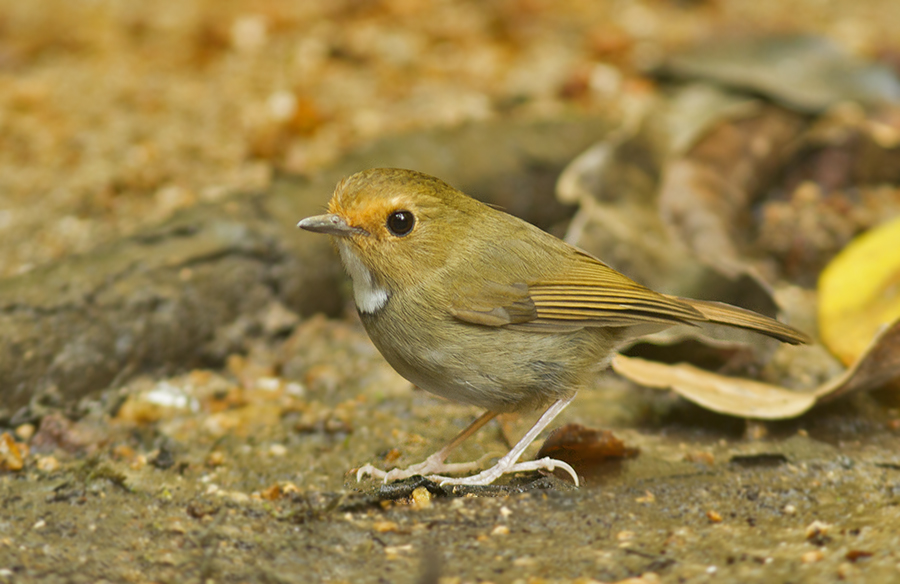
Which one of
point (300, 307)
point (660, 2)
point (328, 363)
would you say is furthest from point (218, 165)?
point (660, 2)

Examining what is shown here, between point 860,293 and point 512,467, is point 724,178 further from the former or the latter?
point 512,467

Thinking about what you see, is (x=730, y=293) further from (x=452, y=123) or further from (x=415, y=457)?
(x=452, y=123)

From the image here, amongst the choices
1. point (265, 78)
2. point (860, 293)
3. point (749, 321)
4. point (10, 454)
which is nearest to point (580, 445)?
point (749, 321)

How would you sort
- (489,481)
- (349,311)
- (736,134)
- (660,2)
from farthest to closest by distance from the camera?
(660,2) → (736,134) → (349,311) → (489,481)

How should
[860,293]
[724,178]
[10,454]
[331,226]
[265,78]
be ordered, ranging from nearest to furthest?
[331,226], [10,454], [860,293], [724,178], [265,78]

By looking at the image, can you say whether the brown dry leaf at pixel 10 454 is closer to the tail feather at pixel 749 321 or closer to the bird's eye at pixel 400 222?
the bird's eye at pixel 400 222

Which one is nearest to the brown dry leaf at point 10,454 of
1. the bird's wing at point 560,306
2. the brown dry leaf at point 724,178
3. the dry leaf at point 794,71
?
the bird's wing at point 560,306
